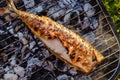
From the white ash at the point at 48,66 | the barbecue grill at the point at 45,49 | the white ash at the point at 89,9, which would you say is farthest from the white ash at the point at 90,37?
the white ash at the point at 48,66

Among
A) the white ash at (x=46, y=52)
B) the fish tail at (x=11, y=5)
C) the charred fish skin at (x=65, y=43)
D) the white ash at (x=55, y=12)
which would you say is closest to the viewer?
the charred fish skin at (x=65, y=43)

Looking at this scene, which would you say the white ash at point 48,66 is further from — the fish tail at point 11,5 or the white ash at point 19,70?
the fish tail at point 11,5

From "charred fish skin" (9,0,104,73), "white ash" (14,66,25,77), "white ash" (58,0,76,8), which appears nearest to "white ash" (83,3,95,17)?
"white ash" (58,0,76,8)

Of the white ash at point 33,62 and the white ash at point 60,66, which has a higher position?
the white ash at point 33,62

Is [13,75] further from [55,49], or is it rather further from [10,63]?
[55,49]

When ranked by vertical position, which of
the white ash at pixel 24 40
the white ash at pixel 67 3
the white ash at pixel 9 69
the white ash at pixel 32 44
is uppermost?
the white ash at pixel 67 3

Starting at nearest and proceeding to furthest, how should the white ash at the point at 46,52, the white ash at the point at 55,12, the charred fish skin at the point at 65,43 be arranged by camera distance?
1. the charred fish skin at the point at 65,43
2. the white ash at the point at 46,52
3. the white ash at the point at 55,12

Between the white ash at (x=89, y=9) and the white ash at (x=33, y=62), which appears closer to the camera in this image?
the white ash at (x=33, y=62)

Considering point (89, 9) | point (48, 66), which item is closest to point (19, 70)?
point (48, 66)

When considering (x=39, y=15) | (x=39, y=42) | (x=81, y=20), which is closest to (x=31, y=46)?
(x=39, y=42)

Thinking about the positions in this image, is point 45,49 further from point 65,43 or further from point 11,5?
point 11,5
